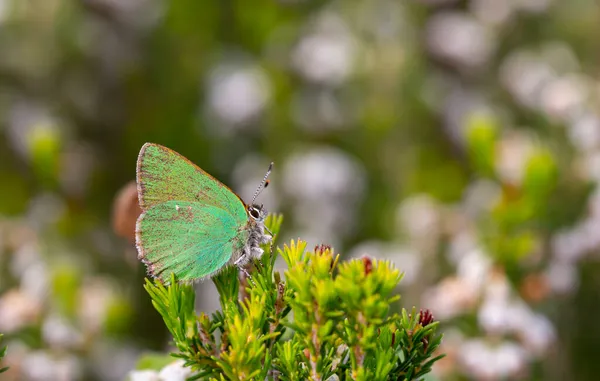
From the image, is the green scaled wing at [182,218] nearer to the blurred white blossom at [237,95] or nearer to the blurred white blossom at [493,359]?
the blurred white blossom at [493,359]

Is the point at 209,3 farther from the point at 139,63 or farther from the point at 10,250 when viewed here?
the point at 10,250

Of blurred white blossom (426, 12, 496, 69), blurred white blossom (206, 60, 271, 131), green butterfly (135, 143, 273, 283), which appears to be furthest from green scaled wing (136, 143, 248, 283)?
blurred white blossom (426, 12, 496, 69)

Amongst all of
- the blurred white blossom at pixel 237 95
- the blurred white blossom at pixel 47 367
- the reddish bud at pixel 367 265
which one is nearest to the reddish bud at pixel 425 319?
the reddish bud at pixel 367 265

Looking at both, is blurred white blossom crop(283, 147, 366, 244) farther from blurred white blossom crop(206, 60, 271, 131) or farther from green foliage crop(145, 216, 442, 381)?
green foliage crop(145, 216, 442, 381)

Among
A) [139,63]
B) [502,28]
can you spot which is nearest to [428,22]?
[502,28]

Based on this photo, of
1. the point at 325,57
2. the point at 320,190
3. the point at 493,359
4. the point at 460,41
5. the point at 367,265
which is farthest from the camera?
the point at 460,41

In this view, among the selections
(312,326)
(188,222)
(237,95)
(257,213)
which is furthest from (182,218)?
(237,95)

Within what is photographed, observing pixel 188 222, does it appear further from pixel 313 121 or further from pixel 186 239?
pixel 313 121

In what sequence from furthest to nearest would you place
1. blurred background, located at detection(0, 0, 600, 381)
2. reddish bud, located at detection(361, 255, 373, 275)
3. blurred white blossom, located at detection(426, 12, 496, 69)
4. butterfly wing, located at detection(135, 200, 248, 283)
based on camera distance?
blurred white blossom, located at detection(426, 12, 496, 69)
blurred background, located at detection(0, 0, 600, 381)
butterfly wing, located at detection(135, 200, 248, 283)
reddish bud, located at detection(361, 255, 373, 275)
